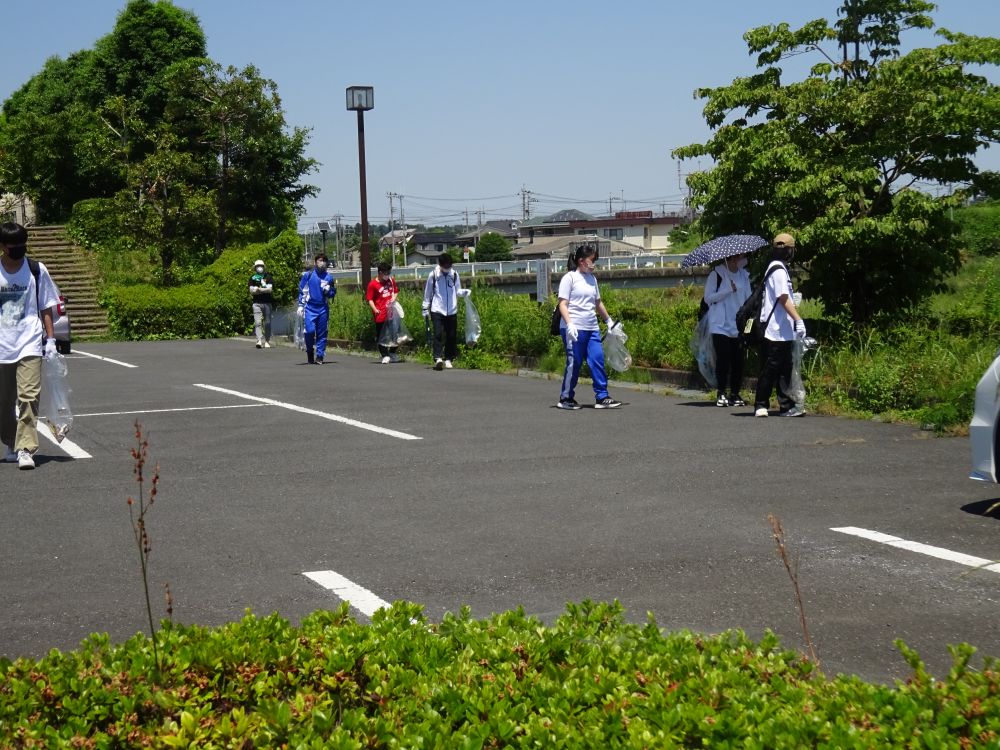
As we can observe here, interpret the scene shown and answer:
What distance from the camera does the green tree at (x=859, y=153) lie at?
15.4 metres

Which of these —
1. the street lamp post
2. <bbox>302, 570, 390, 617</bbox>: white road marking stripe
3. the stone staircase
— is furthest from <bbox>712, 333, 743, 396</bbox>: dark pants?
the stone staircase

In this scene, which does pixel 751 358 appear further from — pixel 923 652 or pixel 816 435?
pixel 923 652

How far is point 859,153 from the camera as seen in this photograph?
1573 centimetres

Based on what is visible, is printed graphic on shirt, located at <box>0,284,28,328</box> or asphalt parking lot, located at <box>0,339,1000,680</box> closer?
asphalt parking lot, located at <box>0,339,1000,680</box>

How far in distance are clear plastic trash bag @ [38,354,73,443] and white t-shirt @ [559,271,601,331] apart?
5680mm

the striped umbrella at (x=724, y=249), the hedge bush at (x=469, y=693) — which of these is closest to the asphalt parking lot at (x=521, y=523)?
the hedge bush at (x=469, y=693)

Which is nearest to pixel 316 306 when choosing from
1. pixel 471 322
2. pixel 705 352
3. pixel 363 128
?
pixel 471 322

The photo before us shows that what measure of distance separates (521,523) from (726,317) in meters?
6.93

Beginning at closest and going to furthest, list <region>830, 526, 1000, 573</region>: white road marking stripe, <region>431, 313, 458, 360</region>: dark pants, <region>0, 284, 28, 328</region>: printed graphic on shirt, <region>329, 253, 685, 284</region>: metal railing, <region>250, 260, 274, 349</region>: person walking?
<region>830, 526, 1000, 573</region>: white road marking stripe
<region>0, 284, 28, 328</region>: printed graphic on shirt
<region>431, 313, 458, 360</region>: dark pants
<region>250, 260, 274, 349</region>: person walking
<region>329, 253, 685, 284</region>: metal railing

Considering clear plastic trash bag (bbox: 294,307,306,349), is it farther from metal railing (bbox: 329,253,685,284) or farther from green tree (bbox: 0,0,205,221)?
metal railing (bbox: 329,253,685,284)

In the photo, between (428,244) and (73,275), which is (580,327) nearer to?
(73,275)

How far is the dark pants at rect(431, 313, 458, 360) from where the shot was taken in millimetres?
20156

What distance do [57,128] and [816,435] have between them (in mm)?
39442

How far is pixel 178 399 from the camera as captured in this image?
15531mm
